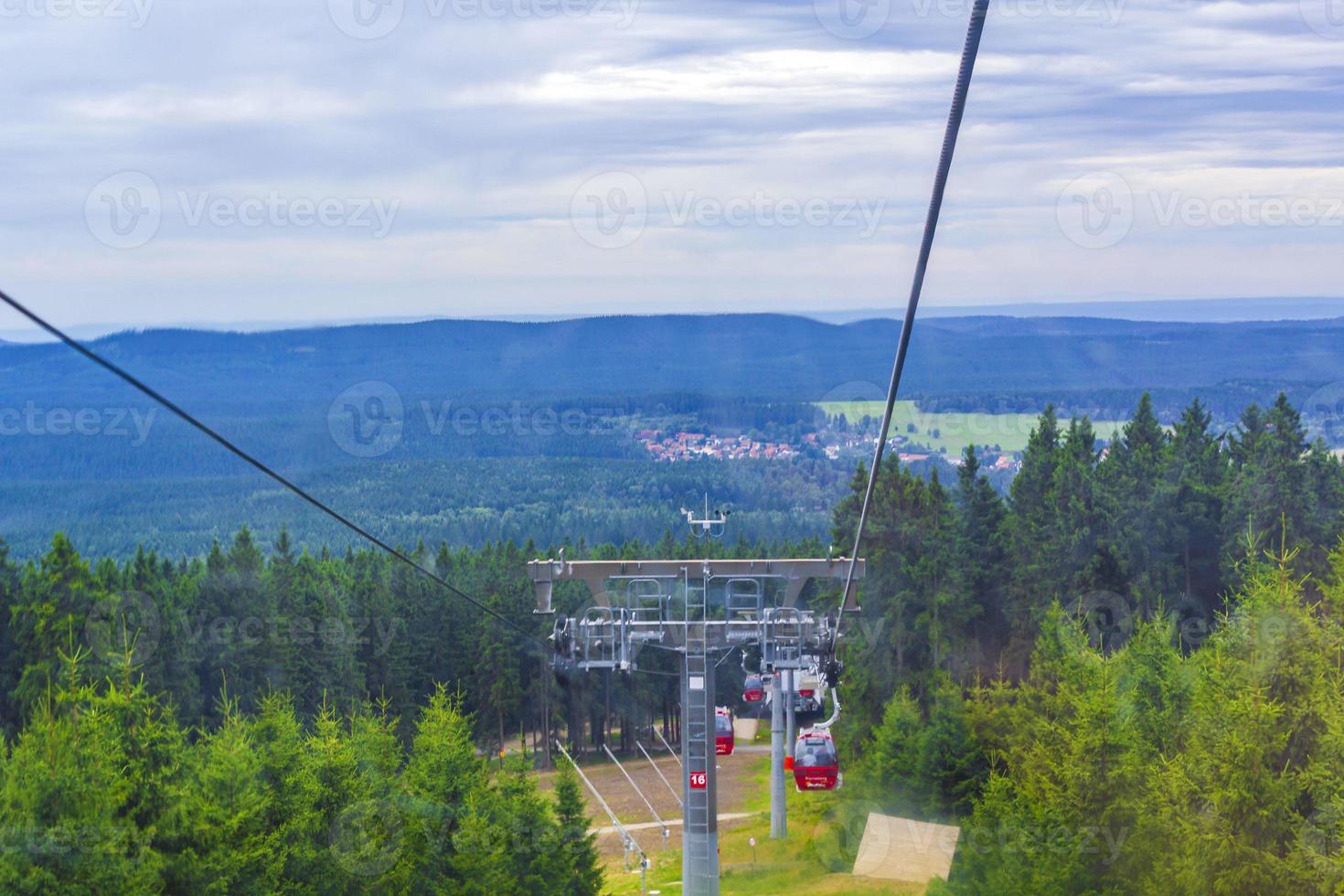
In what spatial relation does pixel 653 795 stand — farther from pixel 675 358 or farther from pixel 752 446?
A: pixel 675 358

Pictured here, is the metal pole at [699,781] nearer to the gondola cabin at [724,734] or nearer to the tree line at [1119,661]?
the tree line at [1119,661]

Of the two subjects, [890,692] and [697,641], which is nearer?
[697,641]

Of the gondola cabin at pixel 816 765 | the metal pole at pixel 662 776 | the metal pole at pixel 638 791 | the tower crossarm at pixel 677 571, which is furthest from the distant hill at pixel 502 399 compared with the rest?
the tower crossarm at pixel 677 571

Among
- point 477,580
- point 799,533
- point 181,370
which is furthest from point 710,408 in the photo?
point 477,580

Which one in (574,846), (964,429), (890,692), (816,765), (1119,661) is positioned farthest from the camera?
(964,429)

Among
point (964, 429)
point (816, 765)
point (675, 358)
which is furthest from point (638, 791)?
point (675, 358)

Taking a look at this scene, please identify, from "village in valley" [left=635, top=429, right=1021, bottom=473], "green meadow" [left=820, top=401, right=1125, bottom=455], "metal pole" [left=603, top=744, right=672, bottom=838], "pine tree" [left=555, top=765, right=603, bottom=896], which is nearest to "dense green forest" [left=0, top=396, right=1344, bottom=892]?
"pine tree" [left=555, top=765, right=603, bottom=896]

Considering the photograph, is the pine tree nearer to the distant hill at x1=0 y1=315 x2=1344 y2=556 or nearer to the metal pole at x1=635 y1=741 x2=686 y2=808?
the metal pole at x1=635 y1=741 x2=686 y2=808
